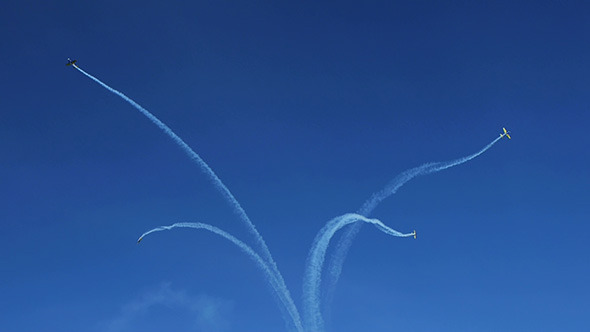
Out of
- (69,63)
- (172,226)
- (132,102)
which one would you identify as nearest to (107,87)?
(132,102)

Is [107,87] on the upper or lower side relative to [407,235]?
upper

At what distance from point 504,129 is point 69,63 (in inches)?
3383

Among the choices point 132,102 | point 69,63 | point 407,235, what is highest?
point 69,63

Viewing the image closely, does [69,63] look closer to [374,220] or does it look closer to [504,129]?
[374,220]

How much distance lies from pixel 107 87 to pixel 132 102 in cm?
504

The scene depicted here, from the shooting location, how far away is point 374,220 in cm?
9869

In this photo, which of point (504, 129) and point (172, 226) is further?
point (504, 129)

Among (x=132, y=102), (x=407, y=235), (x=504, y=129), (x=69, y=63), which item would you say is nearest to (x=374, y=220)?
(x=407, y=235)

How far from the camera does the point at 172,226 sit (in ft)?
320

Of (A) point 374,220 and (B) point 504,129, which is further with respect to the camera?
(B) point 504,129

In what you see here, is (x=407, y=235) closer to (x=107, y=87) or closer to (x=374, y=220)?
(x=374, y=220)

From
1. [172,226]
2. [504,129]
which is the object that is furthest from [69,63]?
[504,129]

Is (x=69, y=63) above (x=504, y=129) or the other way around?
above

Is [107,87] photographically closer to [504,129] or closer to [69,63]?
[69,63]
